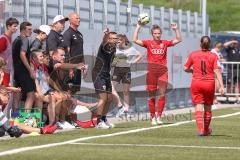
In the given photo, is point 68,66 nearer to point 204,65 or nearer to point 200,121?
point 204,65

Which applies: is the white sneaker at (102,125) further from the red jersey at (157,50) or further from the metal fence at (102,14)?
the metal fence at (102,14)

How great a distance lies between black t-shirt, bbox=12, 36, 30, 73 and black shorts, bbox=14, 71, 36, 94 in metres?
0.08

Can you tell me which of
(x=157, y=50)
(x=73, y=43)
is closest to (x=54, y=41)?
(x=73, y=43)

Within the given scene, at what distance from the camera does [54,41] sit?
20.5m

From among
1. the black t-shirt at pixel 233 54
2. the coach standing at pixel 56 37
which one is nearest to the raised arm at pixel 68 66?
the coach standing at pixel 56 37

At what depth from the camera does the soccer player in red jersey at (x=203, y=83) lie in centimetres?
1845

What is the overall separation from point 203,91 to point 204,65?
476 millimetres

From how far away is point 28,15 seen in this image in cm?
2175

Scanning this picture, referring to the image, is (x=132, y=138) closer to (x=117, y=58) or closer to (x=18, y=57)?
(x=18, y=57)

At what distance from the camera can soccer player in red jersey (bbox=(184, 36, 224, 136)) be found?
60.5 ft

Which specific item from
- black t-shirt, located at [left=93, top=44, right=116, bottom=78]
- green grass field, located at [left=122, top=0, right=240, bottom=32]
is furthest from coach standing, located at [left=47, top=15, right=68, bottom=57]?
green grass field, located at [left=122, top=0, right=240, bottom=32]

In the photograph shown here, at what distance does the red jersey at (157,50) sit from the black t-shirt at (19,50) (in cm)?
354

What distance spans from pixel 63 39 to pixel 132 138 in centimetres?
408

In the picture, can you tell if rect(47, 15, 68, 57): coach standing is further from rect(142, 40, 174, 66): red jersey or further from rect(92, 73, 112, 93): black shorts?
rect(142, 40, 174, 66): red jersey
